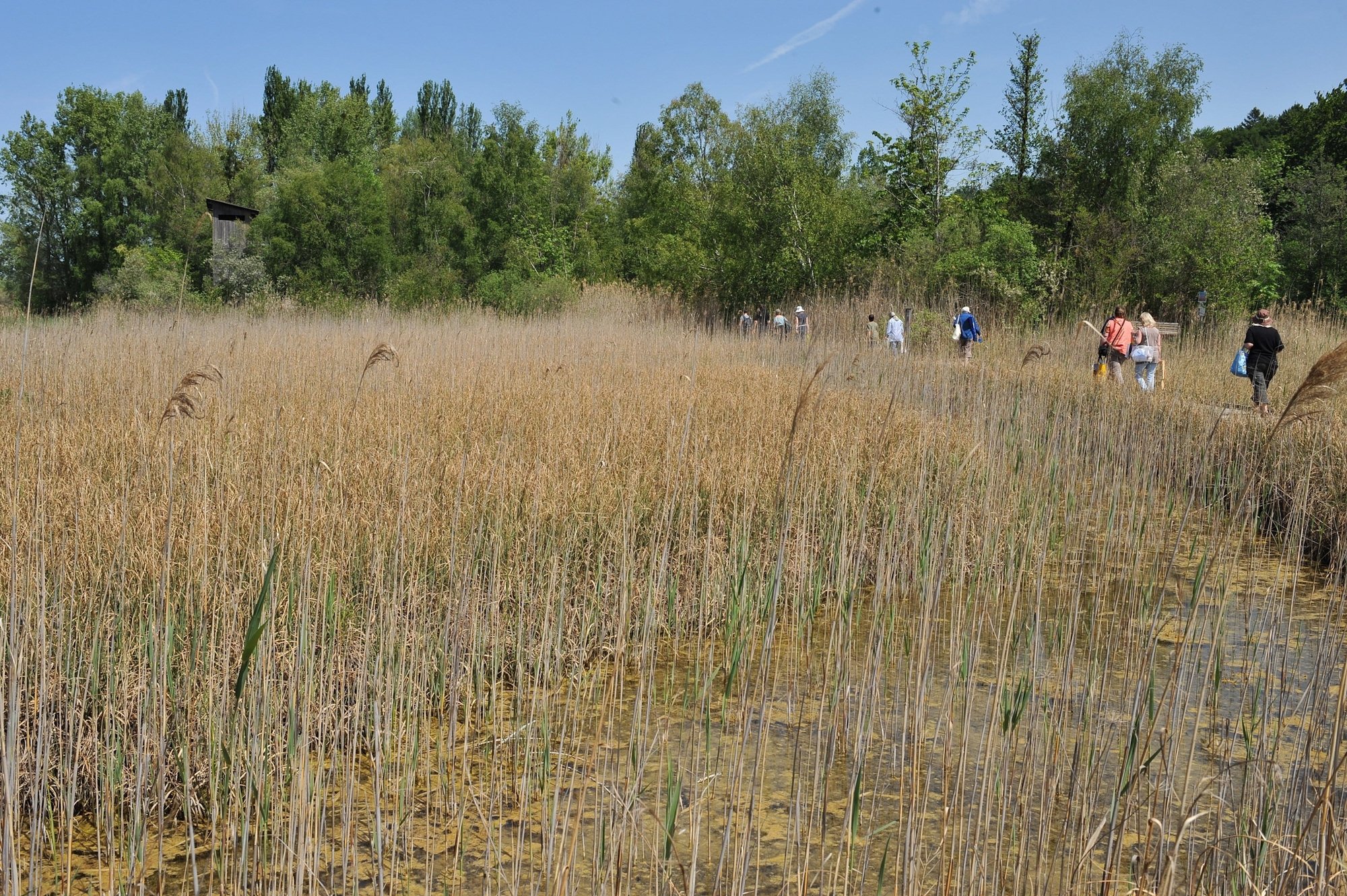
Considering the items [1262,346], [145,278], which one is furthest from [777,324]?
[145,278]

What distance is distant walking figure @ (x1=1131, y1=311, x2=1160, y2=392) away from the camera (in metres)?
11.2

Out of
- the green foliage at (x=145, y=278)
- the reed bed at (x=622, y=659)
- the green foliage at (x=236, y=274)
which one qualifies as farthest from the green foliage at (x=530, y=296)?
the reed bed at (x=622, y=659)

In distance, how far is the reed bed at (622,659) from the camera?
2131mm

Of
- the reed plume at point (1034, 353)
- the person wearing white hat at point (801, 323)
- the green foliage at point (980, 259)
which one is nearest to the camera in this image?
the reed plume at point (1034, 353)

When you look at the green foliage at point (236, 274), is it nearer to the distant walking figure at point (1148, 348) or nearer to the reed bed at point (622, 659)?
A: the reed bed at point (622, 659)

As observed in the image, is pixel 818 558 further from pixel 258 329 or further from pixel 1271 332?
pixel 258 329

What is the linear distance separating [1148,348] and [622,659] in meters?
10.4

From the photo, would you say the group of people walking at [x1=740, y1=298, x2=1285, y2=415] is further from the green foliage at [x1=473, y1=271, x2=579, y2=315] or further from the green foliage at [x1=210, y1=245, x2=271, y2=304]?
the green foliage at [x1=210, y1=245, x2=271, y2=304]

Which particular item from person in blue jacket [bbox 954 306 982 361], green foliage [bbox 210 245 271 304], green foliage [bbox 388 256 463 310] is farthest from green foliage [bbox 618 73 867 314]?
green foliage [bbox 210 245 271 304]

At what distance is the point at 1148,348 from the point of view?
11180 mm

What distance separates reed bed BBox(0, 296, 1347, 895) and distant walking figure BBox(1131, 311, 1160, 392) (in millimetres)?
4598

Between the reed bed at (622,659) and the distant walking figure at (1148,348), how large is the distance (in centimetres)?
460

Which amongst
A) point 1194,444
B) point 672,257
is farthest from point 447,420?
point 672,257

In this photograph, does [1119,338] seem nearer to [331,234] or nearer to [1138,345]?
[1138,345]
